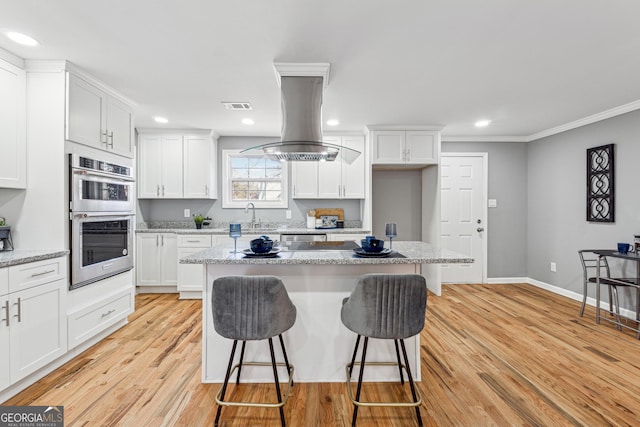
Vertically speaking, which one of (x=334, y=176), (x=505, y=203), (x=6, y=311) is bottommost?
(x=6, y=311)

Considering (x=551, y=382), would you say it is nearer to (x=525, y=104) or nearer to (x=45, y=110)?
(x=525, y=104)

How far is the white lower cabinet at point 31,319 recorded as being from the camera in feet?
6.31

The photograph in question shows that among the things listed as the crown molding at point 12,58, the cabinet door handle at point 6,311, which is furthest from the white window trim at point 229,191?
the cabinet door handle at point 6,311

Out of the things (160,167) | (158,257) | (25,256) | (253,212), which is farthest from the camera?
(253,212)

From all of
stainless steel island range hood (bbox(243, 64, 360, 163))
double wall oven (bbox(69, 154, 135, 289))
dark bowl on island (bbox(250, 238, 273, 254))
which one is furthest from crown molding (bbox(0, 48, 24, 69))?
dark bowl on island (bbox(250, 238, 273, 254))

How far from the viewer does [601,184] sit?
3.76 metres

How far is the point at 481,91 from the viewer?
3.06m

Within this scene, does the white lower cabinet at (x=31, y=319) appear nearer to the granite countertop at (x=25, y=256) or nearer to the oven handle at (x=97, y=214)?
the granite countertop at (x=25, y=256)

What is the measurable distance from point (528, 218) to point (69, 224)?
5.93 m

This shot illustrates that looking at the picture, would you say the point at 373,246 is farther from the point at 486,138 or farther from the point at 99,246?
the point at 486,138

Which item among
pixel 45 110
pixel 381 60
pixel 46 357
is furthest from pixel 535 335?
pixel 45 110

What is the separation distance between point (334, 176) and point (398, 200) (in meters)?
1.18

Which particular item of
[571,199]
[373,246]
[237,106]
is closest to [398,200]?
[571,199]

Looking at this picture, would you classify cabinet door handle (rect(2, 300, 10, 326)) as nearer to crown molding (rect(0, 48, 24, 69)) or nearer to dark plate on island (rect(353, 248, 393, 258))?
crown molding (rect(0, 48, 24, 69))
